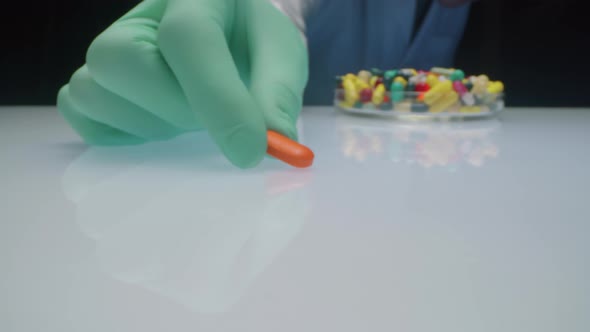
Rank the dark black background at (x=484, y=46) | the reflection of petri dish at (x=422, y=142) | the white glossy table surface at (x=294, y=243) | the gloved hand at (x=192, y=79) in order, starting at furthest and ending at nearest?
the dark black background at (x=484, y=46) < the reflection of petri dish at (x=422, y=142) < the gloved hand at (x=192, y=79) < the white glossy table surface at (x=294, y=243)

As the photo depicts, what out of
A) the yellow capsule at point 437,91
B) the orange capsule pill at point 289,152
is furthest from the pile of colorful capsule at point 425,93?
the orange capsule pill at point 289,152

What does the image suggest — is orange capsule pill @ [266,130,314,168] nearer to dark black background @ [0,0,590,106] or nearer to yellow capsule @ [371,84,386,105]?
yellow capsule @ [371,84,386,105]

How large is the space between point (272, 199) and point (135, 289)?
0.19 metres

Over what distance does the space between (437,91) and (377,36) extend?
38 centimetres

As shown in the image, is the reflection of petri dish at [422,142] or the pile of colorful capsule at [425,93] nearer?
the reflection of petri dish at [422,142]

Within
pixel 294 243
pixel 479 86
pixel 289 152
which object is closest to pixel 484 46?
pixel 479 86

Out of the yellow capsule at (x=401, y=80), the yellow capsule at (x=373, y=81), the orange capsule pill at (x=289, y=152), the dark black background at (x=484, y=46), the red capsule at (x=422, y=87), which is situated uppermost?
the orange capsule pill at (x=289, y=152)

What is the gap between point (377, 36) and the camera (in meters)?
1.26

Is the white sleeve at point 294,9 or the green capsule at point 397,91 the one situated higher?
the white sleeve at point 294,9

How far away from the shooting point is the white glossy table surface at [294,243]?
0.76 feet

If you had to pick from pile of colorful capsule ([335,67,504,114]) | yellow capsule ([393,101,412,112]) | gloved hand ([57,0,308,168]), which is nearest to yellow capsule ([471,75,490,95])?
pile of colorful capsule ([335,67,504,114])

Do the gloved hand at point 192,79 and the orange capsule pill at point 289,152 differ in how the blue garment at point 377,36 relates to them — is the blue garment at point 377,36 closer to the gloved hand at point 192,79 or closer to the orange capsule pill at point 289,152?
the gloved hand at point 192,79

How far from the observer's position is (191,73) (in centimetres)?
51

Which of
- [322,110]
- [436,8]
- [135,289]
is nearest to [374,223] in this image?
[135,289]
